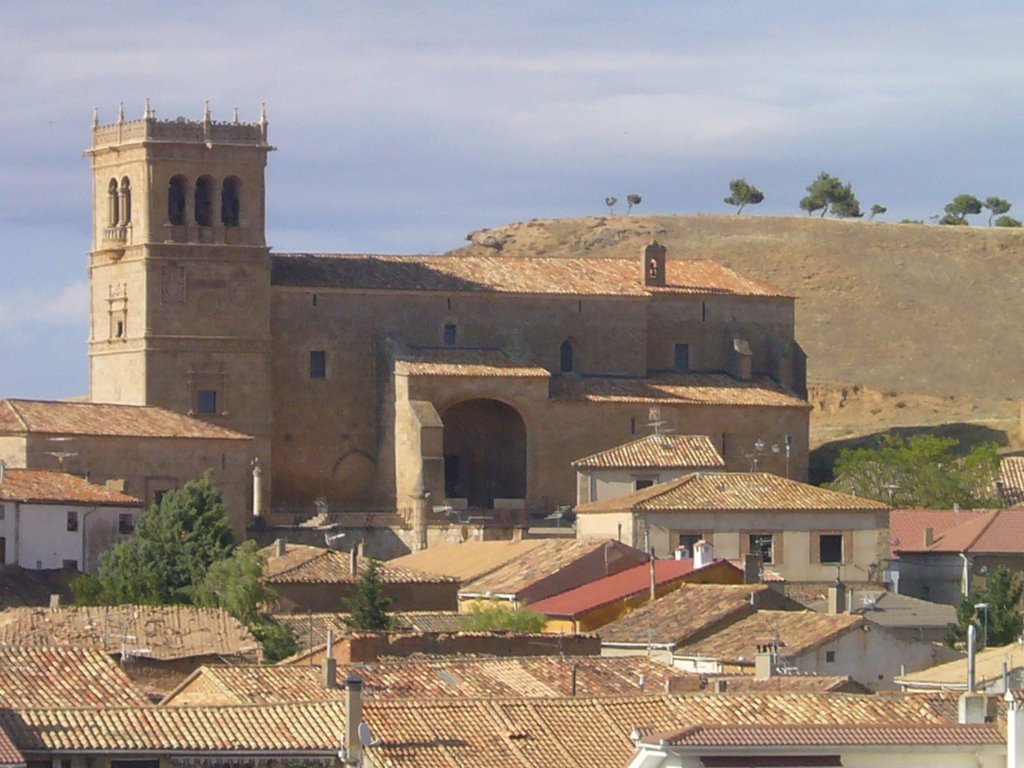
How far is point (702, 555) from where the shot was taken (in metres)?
60.3

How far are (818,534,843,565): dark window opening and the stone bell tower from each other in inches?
724

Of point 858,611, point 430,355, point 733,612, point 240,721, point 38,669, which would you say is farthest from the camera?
point 430,355

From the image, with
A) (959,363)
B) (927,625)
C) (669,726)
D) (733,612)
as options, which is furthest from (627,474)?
(959,363)

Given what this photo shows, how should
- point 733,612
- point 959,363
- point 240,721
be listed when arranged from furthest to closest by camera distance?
point 959,363 → point 733,612 → point 240,721

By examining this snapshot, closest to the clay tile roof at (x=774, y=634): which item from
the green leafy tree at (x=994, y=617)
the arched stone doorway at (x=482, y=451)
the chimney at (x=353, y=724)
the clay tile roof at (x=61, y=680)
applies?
the green leafy tree at (x=994, y=617)

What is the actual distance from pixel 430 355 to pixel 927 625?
2746cm

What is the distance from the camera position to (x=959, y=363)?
123 meters

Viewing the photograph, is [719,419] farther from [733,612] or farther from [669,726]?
[669,726]

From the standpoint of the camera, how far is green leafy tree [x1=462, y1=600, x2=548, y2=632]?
169 ft

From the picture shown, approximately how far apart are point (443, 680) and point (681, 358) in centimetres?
4999

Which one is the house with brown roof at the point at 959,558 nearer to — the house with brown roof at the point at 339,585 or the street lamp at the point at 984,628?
the street lamp at the point at 984,628

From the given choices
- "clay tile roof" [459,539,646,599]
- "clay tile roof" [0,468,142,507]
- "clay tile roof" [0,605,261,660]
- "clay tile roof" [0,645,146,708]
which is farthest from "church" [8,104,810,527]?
"clay tile roof" [0,645,146,708]

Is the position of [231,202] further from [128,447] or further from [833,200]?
[833,200]

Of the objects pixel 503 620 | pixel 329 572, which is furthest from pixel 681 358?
pixel 503 620
